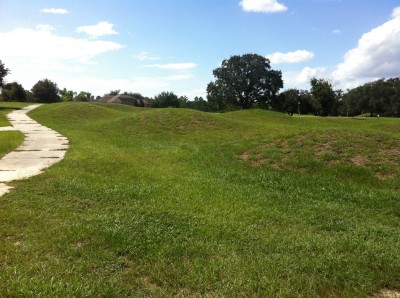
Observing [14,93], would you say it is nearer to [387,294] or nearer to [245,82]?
[245,82]

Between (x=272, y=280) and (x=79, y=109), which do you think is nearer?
(x=272, y=280)

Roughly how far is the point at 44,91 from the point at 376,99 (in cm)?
7007

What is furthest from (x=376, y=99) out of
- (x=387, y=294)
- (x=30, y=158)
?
(x=387, y=294)

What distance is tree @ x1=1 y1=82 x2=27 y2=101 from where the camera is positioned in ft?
224

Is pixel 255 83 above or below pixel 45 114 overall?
above

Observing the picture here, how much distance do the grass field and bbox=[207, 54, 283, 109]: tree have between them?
62.9m

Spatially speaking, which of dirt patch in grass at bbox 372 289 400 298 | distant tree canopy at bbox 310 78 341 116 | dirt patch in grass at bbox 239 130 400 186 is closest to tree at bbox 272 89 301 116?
distant tree canopy at bbox 310 78 341 116

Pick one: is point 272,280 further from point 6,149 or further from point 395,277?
point 6,149

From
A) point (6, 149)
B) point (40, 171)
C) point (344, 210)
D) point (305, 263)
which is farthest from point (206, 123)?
point (305, 263)

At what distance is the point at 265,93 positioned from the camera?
74.3 meters

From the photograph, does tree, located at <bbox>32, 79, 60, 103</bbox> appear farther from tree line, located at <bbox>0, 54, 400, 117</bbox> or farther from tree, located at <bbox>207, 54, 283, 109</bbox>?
tree, located at <bbox>207, 54, 283, 109</bbox>

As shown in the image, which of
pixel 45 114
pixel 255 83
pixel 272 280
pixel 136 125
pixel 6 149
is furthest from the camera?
pixel 255 83

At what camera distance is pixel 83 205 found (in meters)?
6.15

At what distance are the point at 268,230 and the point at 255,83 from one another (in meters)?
69.7
